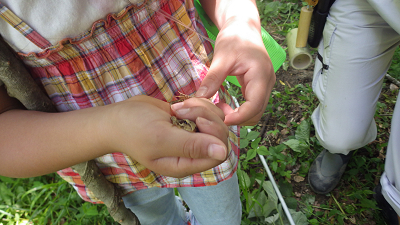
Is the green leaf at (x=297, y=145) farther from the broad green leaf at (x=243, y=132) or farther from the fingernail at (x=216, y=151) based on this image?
the fingernail at (x=216, y=151)

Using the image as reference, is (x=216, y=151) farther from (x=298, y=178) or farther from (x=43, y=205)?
(x=43, y=205)

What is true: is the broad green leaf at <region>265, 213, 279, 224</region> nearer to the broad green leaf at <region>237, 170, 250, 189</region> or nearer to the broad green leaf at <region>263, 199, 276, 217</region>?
the broad green leaf at <region>263, 199, 276, 217</region>

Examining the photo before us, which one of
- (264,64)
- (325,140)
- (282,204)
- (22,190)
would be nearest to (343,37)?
(325,140)

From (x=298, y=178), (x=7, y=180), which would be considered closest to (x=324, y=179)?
(x=298, y=178)

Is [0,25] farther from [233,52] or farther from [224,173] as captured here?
[224,173]

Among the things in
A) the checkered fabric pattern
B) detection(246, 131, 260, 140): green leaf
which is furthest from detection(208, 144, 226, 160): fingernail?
detection(246, 131, 260, 140): green leaf

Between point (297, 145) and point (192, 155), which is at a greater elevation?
point (192, 155)

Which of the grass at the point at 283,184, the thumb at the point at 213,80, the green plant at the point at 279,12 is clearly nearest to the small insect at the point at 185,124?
the thumb at the point at 213,80
